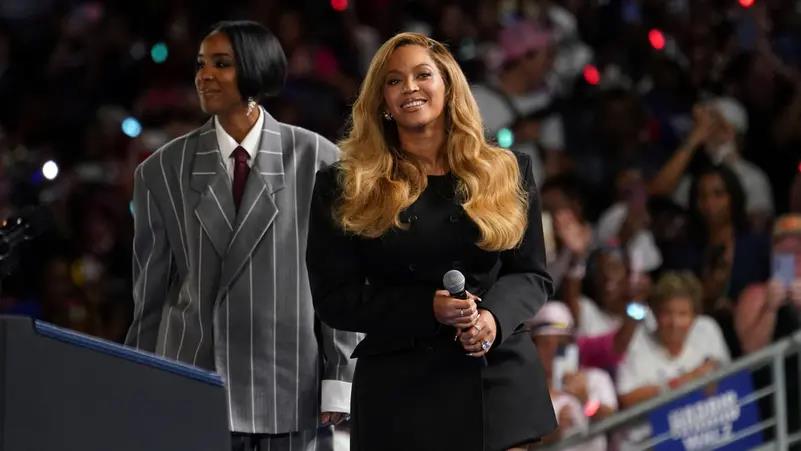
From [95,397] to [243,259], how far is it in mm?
1076

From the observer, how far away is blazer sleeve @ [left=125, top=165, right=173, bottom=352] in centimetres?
446

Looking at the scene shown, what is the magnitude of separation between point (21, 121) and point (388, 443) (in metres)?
5.93

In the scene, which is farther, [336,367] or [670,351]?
[670,351]

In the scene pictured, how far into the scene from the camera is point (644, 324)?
7.62m

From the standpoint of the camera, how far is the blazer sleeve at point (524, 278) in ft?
12.7

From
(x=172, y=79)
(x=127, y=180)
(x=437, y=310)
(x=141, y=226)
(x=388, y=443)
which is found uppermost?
(x=172, y=79)

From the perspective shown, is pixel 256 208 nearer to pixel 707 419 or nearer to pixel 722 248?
pixel 707 419

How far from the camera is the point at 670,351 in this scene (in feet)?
24.8

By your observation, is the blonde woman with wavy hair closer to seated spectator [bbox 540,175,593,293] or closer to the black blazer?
the black blazer

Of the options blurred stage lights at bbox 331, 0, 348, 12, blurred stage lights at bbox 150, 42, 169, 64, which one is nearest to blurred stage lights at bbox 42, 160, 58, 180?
blurred stage lights at bbox 150, 42, 169, 64

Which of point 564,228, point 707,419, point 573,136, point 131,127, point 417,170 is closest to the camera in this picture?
point 417,170

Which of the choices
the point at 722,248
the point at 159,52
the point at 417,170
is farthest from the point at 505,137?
the point at 417,170

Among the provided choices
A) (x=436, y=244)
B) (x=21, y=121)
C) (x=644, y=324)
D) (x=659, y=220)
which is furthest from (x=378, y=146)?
(x=21, y=121)

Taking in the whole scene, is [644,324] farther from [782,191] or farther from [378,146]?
[378,146]
